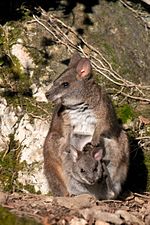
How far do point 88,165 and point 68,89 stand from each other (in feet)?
3.26

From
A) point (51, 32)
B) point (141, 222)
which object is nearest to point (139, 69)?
point (51, 32)

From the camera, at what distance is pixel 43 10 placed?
12984mm

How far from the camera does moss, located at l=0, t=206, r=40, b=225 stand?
25.8 feet

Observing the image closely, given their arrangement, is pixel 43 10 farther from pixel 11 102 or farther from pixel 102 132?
pixel 102 132

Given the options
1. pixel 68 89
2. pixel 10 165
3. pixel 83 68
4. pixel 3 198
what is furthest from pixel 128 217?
pixel 10 165

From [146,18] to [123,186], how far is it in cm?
383

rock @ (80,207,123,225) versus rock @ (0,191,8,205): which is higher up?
rock @ (0,191,8,205)

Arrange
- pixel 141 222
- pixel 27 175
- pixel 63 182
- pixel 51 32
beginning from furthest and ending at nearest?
pixel 51 32 < pixel 27 175 < pixel 63 182 < pixel 141 222

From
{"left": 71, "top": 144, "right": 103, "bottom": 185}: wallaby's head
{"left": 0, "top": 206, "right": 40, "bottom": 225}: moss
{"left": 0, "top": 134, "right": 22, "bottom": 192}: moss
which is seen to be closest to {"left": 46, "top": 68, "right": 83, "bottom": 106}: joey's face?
{"left": 71, "top": 144, "right": 103, "bottom": 185}: wallaby's head

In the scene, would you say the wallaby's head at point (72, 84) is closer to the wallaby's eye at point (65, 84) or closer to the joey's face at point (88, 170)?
the wallaby's eye at point (65, 84)

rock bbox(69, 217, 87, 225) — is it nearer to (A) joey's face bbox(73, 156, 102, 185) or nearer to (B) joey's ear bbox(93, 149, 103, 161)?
(A) joey's face bbox(73, 156, 102, 185)

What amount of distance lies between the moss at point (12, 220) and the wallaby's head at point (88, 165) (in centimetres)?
204

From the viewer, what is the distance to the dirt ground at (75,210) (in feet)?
28.8

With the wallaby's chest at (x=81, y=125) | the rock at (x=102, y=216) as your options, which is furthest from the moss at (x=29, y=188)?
the rock at (x=102, y=216)
